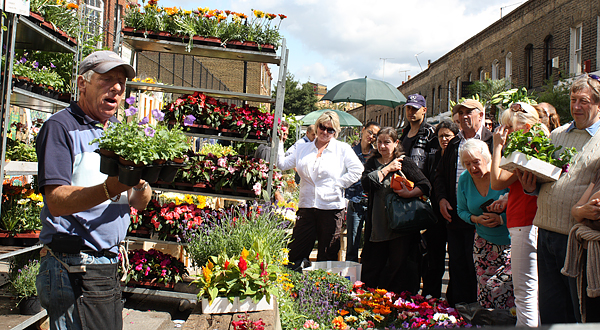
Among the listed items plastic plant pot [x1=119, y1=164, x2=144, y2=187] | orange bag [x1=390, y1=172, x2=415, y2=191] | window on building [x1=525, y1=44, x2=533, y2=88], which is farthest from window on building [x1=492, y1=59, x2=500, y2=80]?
plastic plant pot [x1=119, y1=164, x2=144, y2=187]

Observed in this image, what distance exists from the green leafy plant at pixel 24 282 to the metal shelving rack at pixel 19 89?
170 millimetres

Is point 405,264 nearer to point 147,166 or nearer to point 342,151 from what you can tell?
point 342,151

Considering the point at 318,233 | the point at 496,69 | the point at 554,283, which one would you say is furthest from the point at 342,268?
the point at 496,69

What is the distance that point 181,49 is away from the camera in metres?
4.62

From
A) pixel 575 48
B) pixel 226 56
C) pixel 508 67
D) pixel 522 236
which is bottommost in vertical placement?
pixel 522 236

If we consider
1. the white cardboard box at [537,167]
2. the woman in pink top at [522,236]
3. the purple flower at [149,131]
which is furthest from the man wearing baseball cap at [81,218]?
the woman in pink top at [522,236]

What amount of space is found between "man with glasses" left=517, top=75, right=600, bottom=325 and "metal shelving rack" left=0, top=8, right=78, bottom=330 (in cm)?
337

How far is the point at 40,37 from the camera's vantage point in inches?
135

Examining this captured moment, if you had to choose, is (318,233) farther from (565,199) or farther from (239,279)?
(565,199)

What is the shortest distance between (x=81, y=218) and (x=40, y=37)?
2.26m

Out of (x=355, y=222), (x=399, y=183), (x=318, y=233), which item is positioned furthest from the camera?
(x=355, y=222)

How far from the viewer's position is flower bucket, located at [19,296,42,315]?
331cm

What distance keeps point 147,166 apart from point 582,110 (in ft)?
8.67

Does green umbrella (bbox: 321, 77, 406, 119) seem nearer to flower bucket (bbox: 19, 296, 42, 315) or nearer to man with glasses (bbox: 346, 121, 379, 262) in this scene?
man with glasses (bbox: 346, 121, 379, 262)
